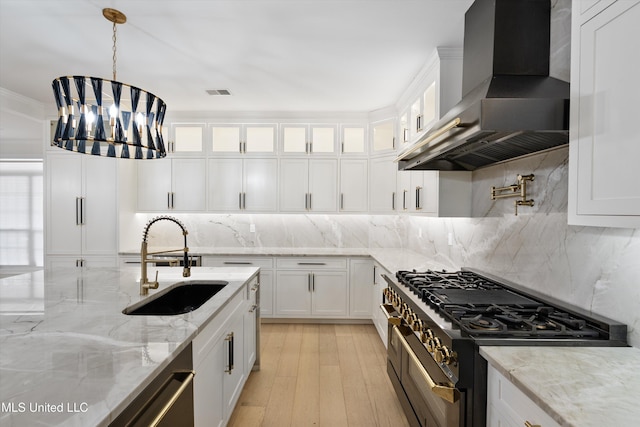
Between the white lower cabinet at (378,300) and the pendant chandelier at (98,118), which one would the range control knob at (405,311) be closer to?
the white lower cabinet at (378,300)

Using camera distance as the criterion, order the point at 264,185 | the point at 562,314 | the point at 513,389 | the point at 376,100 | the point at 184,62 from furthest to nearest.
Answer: the point at 264,185, the point at 376,100, the point at 184,62, the point at 562,314, the point at 513,389

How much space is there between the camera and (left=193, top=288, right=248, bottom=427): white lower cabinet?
1519 millimetres

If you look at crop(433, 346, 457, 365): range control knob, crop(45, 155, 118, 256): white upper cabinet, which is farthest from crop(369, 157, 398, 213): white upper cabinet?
crop(45, 155, 118, 256): white upper cabinet

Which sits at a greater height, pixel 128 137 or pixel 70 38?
pixel 70 38

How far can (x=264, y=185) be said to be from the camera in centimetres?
452

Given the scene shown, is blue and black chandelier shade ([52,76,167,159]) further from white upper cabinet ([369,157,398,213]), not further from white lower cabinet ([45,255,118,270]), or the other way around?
white upper cabinet ([369,157,398,213])

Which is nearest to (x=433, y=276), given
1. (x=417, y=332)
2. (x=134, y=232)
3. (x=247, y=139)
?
(x=417, y=332)

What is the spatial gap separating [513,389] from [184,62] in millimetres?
3341

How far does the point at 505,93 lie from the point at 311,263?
10.2 feet

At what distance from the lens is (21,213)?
5.48 metres

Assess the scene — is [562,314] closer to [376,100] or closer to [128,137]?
[128,137]

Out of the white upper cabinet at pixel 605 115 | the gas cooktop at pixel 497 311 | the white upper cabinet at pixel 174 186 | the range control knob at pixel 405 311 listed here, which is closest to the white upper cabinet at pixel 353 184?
the white upper cabinet at pixel 174 186

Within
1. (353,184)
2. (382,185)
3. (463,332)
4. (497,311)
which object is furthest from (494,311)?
(353,184)

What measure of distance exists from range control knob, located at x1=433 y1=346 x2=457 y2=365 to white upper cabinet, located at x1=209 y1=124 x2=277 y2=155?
11.8 ft
